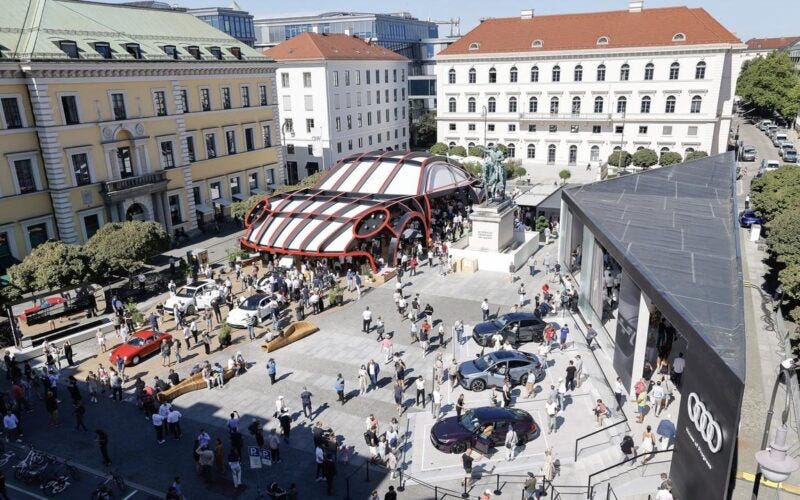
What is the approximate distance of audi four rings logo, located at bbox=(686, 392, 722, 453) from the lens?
40.5 feet

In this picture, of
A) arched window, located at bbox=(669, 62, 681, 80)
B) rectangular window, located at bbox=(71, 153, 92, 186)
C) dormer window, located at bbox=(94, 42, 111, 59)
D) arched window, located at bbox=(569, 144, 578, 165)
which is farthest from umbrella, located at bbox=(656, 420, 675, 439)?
arched window, located at bbox=(569, 144, 578, 165)

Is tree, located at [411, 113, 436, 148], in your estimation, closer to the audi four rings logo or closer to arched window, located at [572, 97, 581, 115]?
arched window, located at [572, 97, 581, 115]

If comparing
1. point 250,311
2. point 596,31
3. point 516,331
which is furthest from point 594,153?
point 250,311

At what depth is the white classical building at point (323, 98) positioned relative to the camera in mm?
67438

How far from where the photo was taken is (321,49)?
6712cm

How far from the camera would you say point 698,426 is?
13.2m

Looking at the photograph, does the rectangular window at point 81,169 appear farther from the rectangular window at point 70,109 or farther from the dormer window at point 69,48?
the dormer window at point 69,48

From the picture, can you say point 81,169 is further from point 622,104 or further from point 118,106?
point 622,104

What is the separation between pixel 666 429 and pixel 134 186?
38990mm

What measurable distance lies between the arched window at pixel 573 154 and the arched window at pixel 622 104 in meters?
6.65

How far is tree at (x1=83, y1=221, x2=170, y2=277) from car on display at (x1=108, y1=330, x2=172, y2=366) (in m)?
6.66

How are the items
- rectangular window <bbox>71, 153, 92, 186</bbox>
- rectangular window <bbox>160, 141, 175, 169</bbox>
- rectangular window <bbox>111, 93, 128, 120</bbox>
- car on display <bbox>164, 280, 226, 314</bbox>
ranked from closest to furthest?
car on display <bbox>164, 280, 226, 314</bbox>
rectangular window <bbox>71, 153, 92, 186</bbox>
rectangular window <bbox>111, 93, 128, 120</bbox>
rectangular window <bbox>160, 141, 175, 169</bbox>

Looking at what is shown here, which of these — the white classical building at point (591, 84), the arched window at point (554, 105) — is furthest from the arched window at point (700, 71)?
the arched window at point (554, 105)

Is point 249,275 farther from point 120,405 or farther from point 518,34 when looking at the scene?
point 518,34
